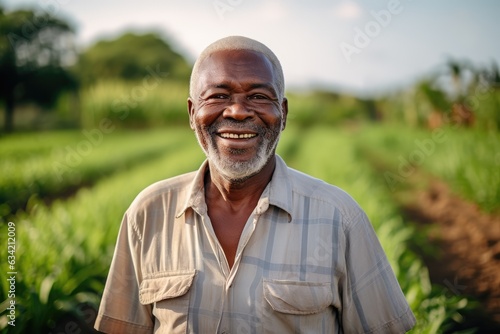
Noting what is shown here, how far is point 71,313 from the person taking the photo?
321 cm

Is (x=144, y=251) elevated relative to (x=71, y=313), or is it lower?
elevated

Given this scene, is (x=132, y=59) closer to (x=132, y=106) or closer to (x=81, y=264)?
(x=132, y=106)

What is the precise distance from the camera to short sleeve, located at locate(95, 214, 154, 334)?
5.98 ft

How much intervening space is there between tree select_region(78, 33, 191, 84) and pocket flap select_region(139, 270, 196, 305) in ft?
119

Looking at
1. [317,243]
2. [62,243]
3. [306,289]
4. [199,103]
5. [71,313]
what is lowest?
[71,313]

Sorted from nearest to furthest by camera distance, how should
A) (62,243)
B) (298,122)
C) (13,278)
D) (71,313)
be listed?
1. (13,278)
2. (71,313)
3. (62,243)
4. (298,122)

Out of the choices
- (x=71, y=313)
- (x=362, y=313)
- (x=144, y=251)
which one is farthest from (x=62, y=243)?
(x=362, y=313)

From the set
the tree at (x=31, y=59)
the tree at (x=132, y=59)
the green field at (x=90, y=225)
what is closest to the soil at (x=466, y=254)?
the green field at (x=90, y=225)

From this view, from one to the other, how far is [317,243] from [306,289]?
0.51 feet

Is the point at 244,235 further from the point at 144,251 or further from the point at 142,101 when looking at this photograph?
the point at 142,101

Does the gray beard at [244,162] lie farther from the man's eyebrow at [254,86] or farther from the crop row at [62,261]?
the crop row at [62,261]

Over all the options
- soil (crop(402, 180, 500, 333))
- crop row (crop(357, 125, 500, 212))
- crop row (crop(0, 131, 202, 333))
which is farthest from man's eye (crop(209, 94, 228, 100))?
crop row (crop(357, 125, 500, 212))

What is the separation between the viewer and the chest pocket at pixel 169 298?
65.7 inches

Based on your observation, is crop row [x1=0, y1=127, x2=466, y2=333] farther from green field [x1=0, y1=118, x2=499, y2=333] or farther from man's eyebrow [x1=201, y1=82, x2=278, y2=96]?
man's eyebrow [x1=201, y1=82, x2=278, y2=96]
